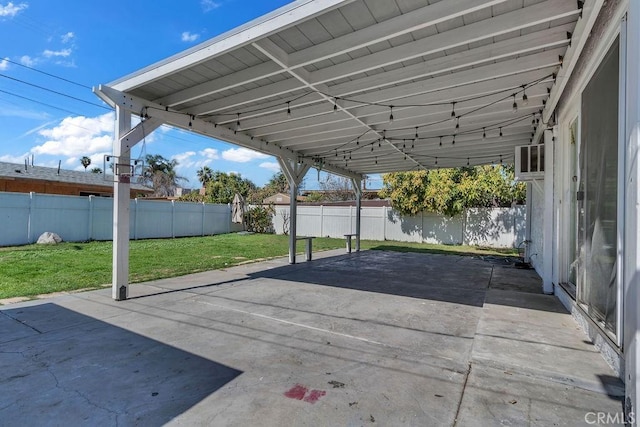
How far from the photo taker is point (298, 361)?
297 cm

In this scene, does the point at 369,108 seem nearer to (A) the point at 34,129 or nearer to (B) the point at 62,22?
(B) the point at 62,22

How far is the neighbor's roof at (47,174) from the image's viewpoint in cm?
1499

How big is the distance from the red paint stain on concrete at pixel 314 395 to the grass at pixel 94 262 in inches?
207

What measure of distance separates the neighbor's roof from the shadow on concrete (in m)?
12.8

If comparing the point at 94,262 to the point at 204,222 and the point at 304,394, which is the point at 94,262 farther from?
the point at 204,222

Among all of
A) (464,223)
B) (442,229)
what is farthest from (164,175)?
(464,223)

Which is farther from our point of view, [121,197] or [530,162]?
[530,162]

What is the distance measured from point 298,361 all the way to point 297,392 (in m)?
0.55

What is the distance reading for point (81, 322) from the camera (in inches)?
158

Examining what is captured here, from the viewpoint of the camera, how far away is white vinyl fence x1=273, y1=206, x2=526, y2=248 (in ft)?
45.4

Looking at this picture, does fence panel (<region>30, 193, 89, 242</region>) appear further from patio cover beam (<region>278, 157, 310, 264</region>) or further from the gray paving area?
patio cover beam (<region>278, 157, 310, 264</region>)

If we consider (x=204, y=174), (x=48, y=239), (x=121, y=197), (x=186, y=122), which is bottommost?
(x=48, y=239)

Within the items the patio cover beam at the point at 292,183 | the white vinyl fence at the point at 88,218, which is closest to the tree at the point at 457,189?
the patio cover beam at the point at 292,183

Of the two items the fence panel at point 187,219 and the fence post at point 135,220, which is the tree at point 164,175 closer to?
the fence panel at point 187,219
